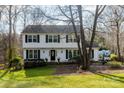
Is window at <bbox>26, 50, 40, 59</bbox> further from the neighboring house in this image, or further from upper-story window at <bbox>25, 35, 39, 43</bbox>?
upper-story window at <bbox>25, 35, 39, 43</bbox>

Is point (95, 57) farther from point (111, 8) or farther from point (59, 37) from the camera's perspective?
point (111, 8)

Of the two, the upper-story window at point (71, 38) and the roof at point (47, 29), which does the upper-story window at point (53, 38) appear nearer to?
the roof at point (47, 29)

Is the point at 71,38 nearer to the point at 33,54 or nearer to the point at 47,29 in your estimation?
the point at 47,29

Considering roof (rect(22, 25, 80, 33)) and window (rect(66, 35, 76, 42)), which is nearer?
roof (rect(22, 25, 80, 33))

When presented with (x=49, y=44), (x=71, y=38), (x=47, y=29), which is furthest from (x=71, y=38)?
(x=47, y=29)

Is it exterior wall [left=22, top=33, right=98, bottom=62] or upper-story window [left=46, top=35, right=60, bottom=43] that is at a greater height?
upper-story window [left=46, top=35, right=60, bottom=43]

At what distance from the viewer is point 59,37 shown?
23.9 meters

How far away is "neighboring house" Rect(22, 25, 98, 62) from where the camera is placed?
23.7m

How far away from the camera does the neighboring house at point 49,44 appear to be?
77.8 feet

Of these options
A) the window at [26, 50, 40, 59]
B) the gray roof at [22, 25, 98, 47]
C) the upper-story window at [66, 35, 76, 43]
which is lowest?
the window at [26, 50, 40, 59]

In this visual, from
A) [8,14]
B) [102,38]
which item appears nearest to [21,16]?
[8,14]

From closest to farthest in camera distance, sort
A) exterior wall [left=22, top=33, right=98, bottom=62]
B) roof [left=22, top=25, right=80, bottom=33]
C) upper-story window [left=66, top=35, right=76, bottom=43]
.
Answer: roof [left=22, top=25, right=80, bottom=33], upper-story window [left=66, top=35, right=76, bottom=43], exterior wall [left=22, top=33, right=98, bottom=62]

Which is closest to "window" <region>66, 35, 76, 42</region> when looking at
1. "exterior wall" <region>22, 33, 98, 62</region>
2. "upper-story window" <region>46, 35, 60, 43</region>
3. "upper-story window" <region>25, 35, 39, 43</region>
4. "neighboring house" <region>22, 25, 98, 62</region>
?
"neighboring house" <region>22, 25, 98, 62</region>

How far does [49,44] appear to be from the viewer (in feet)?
78.6
